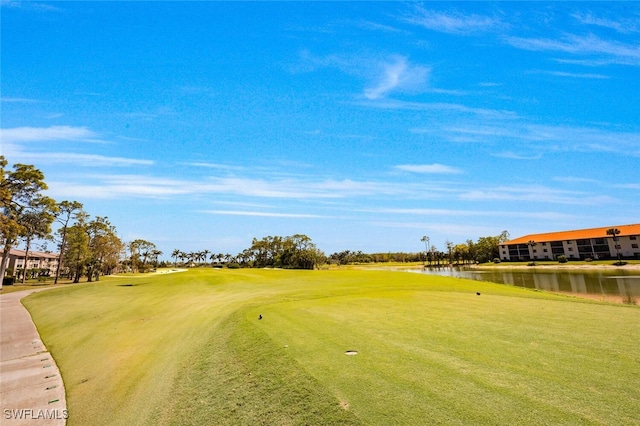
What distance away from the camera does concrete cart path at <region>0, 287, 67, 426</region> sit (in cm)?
769

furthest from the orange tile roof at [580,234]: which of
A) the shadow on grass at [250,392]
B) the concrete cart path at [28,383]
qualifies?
the concrete cart path at [28,383]

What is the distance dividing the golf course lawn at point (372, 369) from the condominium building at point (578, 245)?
113053 millimetres

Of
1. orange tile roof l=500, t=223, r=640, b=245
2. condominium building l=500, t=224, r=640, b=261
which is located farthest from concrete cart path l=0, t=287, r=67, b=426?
orange tile roof l=500, t=223, r=640, b=245

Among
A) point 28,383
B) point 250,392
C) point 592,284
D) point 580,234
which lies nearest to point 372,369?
point 250,392

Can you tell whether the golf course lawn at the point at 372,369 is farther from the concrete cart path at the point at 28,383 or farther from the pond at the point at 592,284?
the pond at the point at 592,284

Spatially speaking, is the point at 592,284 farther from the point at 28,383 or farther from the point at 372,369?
the point at 28,383

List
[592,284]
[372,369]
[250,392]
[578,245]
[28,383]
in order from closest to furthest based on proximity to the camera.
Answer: [372,369] → [250,392] → [28,383] → [592,284] → [578,245]

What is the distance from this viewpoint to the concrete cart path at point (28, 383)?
7.69m

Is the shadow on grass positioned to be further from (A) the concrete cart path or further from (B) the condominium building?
(B) the condominium building

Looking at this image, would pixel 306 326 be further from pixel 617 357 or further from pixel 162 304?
pixel 162 304

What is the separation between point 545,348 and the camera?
6926 mm

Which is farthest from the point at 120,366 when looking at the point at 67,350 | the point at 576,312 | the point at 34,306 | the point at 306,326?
the point at 34,306

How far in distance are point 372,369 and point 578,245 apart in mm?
130315

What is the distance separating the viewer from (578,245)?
104562mm
